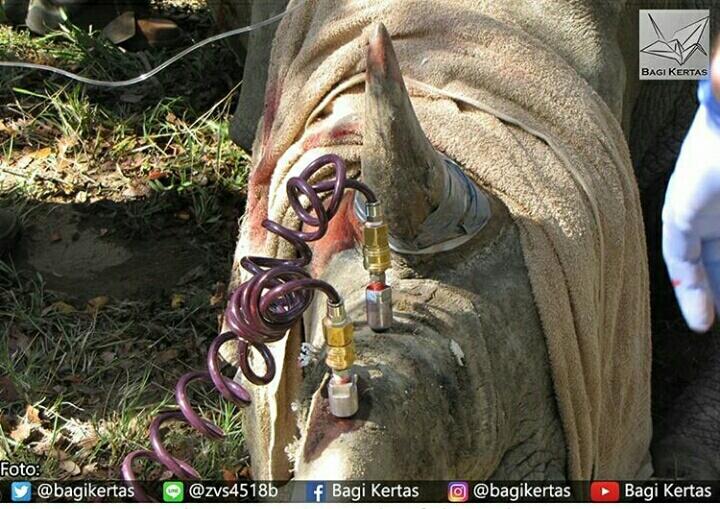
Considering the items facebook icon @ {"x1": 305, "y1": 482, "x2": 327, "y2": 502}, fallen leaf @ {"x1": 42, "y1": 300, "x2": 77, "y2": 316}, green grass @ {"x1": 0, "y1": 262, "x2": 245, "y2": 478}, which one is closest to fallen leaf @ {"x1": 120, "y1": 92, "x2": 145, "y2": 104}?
green grass @ {"x1": 0, "y1": 262, "x2": 245, "y2": 478}

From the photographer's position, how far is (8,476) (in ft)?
10.8

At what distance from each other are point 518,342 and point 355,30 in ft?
2.84

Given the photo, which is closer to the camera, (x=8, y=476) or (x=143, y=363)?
(x=8, y=476)

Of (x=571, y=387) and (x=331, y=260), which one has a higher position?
(x=331, y=260)

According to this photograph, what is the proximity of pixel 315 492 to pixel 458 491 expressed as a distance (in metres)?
0.33

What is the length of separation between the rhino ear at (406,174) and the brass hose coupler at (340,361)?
0.26m

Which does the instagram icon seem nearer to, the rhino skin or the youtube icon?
the rhino skin

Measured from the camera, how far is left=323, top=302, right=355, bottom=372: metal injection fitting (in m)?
1.76

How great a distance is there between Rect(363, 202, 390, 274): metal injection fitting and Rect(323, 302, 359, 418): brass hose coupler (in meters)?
0.16

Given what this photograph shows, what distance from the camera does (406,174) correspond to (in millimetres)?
1929

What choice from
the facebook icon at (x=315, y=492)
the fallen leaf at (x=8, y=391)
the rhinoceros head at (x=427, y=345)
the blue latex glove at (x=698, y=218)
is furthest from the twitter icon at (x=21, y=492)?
the blue latex glove at (x=698, y=218)

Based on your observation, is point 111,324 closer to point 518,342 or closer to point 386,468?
point 518,342

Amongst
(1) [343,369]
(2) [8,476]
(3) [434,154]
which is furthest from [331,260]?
(2) [8,476]

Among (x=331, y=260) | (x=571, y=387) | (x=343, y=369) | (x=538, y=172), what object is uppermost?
(x=538, y=172)
